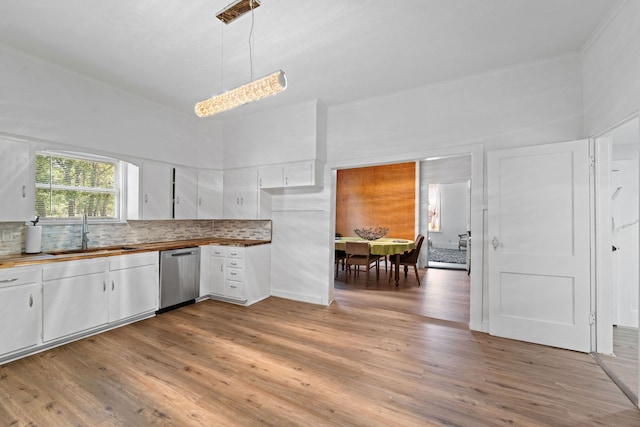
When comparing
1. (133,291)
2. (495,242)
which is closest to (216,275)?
(133,291)

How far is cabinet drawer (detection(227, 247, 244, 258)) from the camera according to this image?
407cm

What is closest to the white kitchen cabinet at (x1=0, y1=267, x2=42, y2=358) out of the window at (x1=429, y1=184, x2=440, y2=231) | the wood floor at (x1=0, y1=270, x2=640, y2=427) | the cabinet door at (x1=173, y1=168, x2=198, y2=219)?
the wood floor at (x1=0, y1=270, x2=640, y2=427)

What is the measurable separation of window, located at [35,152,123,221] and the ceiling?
1.08m

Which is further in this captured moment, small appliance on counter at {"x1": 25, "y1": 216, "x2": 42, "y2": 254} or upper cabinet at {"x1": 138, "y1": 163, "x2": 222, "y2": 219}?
upper cabinet at {"x1": 138, "y1": 163, "x2": 222, "y2": 219}

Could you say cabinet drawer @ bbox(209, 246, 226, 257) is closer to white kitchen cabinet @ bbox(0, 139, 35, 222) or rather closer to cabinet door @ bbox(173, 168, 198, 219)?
cabinet door @ bbox(173, 168, 198, 219)

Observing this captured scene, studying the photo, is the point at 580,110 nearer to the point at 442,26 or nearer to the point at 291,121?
the point at 442,26

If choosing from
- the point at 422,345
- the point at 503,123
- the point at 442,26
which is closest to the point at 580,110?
the point at 503,123

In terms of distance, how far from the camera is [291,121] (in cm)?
414

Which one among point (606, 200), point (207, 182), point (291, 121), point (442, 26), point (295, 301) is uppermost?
point (442, 26)

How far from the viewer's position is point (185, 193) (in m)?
4.38

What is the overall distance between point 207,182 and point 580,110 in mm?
4972

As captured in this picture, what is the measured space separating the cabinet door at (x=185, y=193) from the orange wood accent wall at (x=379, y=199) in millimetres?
4799

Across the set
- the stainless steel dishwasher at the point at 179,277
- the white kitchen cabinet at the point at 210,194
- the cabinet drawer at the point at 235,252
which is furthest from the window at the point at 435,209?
the stainless steel dishwasher at the point at 179,277

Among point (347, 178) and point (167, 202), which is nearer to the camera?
point (167, 202)
